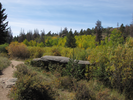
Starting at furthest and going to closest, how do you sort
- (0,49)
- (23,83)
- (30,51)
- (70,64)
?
(0,49), (30,51), (70,64), (23,83)

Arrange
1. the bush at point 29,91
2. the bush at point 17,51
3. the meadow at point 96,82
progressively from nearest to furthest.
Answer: the bush at point 29,91, the meadow at point 96,82, the bush at point 17,51

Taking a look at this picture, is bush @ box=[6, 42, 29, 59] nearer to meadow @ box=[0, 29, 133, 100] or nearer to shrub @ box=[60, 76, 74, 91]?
meadow @ box=[0, 29, 133, 100]

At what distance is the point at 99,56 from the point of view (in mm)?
5297

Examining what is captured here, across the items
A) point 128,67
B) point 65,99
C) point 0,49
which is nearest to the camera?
point 65,99

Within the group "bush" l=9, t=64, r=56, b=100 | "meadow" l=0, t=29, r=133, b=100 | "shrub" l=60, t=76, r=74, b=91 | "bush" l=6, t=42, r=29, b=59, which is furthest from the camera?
"bush" l=6, t=42, r=29, b=59

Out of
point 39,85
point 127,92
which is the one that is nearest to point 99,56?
point 127,92

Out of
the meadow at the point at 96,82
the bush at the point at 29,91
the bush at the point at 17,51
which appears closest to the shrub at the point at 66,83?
the meadow at the point at 96,82

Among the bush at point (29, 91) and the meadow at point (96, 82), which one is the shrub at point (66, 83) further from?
the bush at point (29, 91)

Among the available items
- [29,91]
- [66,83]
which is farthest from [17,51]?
Result: [29,91]

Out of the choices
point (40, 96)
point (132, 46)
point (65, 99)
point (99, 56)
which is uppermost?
point (132, 46)

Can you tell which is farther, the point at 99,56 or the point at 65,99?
the point at 99,56

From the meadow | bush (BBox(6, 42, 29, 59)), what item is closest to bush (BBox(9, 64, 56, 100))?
the meadow

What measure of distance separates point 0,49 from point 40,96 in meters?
13.1

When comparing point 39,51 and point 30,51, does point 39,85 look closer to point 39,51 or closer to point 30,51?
point 39,51
